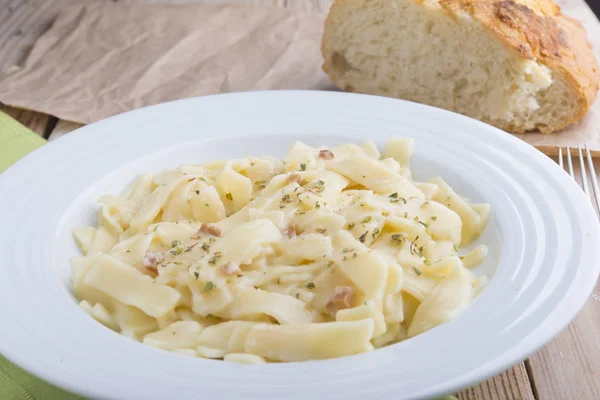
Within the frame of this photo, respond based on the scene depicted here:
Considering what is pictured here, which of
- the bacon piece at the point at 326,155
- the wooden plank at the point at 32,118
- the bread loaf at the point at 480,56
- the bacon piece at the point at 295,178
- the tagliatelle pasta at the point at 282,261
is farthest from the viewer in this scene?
the wooden plank at the point at 32,118

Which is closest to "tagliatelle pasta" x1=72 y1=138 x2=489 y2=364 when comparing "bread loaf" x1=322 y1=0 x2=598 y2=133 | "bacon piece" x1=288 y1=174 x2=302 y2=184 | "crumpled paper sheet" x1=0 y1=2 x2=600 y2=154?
"bacon piece" x1=288 y1=174 x2=302 y2=184

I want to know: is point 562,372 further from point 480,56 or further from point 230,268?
point 480,56

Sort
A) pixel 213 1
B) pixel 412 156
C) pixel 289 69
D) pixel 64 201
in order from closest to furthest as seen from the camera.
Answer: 1. pixel 64 201
2. pixel 412 156
3. pixel 289 69
4. pixel 213 1

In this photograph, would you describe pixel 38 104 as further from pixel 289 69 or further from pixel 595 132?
pixel 595 132

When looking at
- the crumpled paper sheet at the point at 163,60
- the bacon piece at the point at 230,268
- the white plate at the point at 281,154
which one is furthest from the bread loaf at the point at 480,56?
the bacon piece at the point at 230,268

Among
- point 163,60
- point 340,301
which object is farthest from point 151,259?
point 163,60

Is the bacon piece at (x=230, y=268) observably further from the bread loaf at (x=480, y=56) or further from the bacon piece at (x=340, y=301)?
the bread loaf at (x=480, y=56)

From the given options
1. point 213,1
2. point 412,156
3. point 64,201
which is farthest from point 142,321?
point 213,1
